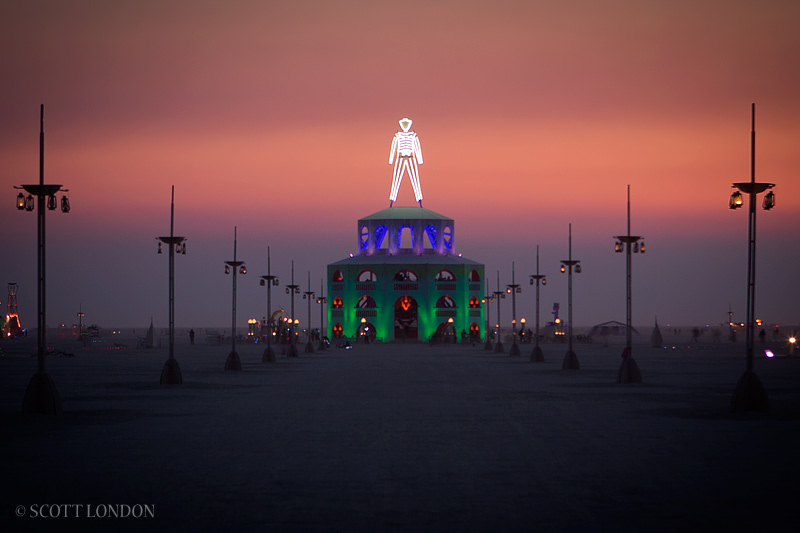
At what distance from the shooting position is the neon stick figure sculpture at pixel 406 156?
138 m

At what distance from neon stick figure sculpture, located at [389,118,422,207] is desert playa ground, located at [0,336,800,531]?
106710 millimetres

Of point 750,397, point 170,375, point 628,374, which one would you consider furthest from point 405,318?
point 750,397

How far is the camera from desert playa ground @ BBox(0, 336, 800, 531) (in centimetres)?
1252

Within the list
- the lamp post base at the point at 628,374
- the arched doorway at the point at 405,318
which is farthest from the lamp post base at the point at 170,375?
the arched doorway at the point at 405,318

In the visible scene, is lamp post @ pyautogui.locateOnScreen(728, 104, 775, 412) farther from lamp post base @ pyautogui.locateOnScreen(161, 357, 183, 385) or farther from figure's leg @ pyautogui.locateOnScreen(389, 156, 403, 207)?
figure's leg @ pyautogui.locateOnScreen(389, 156, 403, 207)

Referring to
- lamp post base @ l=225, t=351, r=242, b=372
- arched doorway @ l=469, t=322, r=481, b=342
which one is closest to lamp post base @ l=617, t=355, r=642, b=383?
lamp post base @ l=225, t=351, r=242, b=372

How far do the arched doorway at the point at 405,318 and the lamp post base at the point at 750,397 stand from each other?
108m

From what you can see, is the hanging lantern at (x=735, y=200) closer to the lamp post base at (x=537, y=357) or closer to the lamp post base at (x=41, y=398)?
the lamp post base at (x=41, y=398)

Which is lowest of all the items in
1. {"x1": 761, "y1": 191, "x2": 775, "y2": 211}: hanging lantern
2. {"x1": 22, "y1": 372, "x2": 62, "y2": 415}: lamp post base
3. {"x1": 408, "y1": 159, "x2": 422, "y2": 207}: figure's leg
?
{"x1": 22, "y1": 372, "x2": 62, "y2": 415}: lamp post base

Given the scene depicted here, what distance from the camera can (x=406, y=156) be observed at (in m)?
140

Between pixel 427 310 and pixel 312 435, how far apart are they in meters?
112

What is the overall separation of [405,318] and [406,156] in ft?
67.5

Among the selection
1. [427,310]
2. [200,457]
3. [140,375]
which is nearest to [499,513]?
[200,457]

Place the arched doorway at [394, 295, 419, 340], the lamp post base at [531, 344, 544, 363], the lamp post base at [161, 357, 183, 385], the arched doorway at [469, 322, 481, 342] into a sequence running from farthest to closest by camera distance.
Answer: the arched doorway at [469, 322, 481, 342]
the arched doorway at [394, 295, 419, 340]
the lamp post base at [531, 344, 544, 363]
the lamp post base at [161, 357, 183, 385]
